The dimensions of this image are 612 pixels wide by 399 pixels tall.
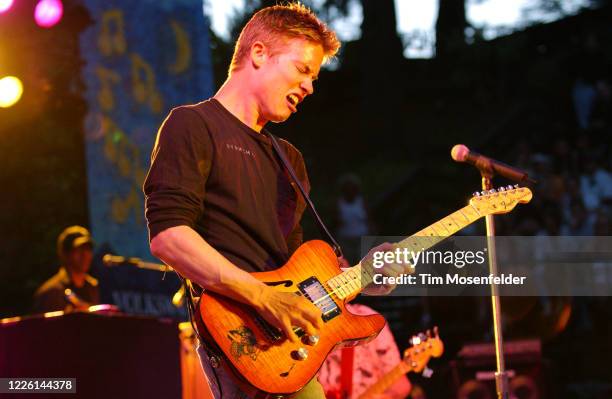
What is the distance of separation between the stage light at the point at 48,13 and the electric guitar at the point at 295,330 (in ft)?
14.5

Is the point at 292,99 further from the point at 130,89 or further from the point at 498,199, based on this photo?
the point at 130,89

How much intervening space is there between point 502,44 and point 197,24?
26.6 feet

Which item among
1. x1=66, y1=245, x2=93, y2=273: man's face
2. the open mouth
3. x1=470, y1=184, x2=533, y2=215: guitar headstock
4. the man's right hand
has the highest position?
x1=66, y1=245, x2=93, y2=273: man's face

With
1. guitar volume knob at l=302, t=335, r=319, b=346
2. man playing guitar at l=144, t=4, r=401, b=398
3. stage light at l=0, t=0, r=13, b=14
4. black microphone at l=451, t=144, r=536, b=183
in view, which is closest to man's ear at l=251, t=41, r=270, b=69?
man playing guitar at l=144, t=4, r=401, b=398

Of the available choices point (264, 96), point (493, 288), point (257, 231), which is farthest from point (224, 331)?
point (493, 288)

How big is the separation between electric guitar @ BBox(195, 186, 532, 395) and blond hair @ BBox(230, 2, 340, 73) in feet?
2.50

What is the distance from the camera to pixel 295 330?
309cm

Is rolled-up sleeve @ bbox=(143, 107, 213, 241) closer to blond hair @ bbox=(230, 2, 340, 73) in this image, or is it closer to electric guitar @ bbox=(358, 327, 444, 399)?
blond hair @ bbox=(230, 2, 340, 73)

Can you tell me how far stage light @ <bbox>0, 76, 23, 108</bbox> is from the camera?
22.3 feet

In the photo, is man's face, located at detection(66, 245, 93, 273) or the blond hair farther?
man's face, located at detection(66, 245, 93, 273)

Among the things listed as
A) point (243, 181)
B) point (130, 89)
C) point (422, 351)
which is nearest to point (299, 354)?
point (243, 181)

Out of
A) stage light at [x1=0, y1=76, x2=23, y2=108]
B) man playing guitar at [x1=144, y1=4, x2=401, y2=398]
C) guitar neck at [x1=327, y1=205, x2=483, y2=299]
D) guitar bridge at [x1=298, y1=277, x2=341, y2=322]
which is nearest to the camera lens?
man playing guitar at [x1=144, y1=4, x2=401, y2=398]

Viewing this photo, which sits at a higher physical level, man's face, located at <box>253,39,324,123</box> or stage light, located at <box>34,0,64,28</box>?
stage light, located at <box>34,0,64,28</box>

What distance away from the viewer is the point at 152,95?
27.4 feet
